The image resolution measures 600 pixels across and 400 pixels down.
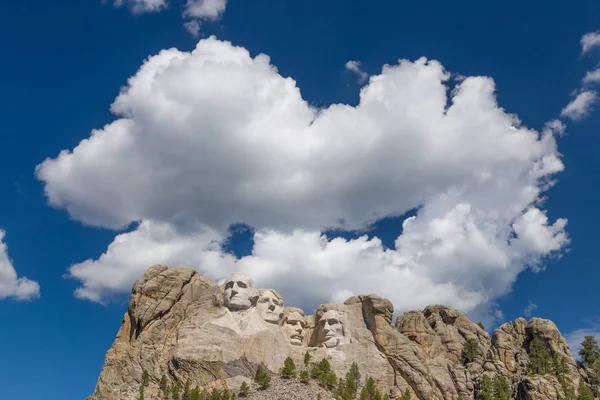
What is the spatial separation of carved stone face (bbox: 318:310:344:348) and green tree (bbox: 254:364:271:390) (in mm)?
13799

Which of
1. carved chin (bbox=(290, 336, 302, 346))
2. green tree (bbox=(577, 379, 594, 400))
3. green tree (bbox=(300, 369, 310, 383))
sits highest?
carved chin (bbox=(290, 336, 302, 346))

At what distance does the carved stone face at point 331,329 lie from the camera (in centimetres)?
11938

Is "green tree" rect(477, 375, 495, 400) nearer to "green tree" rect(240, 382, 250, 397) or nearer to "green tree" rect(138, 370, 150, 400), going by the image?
"green tree" rect(240, 382, 250, 397)

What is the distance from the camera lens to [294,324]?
123 m

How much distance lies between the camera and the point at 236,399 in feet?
345

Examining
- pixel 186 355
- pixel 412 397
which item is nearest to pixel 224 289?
pixel 186 355

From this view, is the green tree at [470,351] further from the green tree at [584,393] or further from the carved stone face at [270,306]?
the carved stone face at [270,306]

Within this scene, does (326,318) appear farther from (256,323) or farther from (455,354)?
(455,354)

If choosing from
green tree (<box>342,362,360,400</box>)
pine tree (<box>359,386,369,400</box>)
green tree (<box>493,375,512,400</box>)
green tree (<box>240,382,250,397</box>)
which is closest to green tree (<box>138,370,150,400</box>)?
green tree (<box>240,382,250,397</box>)

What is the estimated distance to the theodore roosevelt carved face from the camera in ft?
398

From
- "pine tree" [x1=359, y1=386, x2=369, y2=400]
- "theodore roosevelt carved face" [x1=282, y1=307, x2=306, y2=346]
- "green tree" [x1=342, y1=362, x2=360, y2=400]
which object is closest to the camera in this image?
"pine tree" [x1=359, y1=386, x2=369, y2=400]

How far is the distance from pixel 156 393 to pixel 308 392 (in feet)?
72.6

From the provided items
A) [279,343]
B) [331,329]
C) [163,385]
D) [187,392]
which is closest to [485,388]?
[331,329]

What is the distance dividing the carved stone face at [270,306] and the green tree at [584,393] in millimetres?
48586
